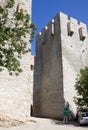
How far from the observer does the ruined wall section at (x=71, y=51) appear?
22.2 m

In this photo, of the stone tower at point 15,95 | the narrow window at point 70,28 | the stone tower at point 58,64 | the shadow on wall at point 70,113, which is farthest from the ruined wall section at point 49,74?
the stone tower at point 15,95

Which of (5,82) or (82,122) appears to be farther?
(5,82)

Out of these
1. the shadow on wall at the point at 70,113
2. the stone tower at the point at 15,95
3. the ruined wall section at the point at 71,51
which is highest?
the ruined wall section at the point at 71,51

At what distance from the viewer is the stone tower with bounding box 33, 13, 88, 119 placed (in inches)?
877

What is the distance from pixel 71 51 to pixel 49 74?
405 cm

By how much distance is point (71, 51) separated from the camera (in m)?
24.8

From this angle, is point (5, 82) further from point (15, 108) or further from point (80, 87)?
point (80, 87)

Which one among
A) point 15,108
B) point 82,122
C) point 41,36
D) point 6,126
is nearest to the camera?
point 6,126

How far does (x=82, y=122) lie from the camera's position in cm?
1652

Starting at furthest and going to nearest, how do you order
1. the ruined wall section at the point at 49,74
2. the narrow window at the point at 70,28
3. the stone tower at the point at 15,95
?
the narrow window at the point at 70,28
the ruined wall section at the point at 49,74
the stone tower at the point at 15,95

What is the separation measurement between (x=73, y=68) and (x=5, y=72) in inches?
363

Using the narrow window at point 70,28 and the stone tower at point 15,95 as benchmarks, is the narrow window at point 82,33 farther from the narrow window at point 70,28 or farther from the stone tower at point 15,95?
the stone tower at point 15,95

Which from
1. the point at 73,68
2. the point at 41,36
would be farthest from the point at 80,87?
the point at 41,36

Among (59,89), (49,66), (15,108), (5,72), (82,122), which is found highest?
(49,66)
